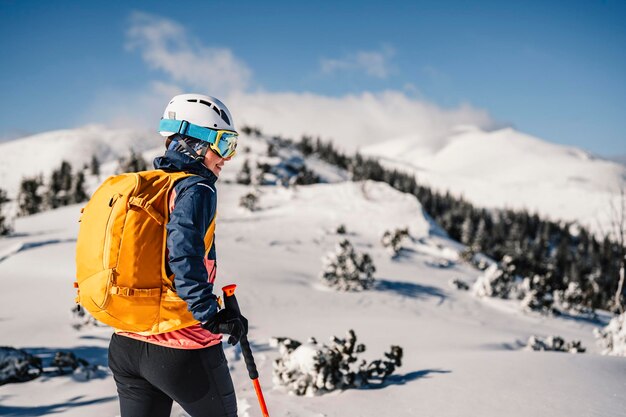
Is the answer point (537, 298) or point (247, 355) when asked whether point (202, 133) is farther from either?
point (537, 298)

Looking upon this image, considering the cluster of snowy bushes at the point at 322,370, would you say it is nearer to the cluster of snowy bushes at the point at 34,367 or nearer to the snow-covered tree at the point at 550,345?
the cluster of snowy bushes at the point at 34,367

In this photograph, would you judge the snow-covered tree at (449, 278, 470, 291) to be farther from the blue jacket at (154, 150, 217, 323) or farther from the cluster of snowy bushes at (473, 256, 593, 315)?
the blue jacket at (154, 150, 217, 323)

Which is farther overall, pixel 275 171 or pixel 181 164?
pixel 275 171

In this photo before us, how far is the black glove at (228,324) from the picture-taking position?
6.89ft

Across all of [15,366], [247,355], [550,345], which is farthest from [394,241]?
[247,355]

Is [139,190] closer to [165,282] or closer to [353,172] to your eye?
[165,282]

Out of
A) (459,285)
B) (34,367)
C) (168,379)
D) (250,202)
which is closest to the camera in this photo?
(168,379)

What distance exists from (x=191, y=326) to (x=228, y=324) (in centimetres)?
20

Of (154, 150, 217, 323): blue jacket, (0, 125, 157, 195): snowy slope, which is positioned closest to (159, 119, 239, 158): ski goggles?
(154, 150, 217, 323): blue jacket

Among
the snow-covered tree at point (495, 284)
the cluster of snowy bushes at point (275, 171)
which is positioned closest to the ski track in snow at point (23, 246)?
the snow-covered tree at point (495, 284)

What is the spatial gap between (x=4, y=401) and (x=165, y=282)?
13.3ft

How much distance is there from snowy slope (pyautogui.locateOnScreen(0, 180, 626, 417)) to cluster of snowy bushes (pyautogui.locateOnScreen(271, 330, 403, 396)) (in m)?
0.15

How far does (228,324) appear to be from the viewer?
7.08ft

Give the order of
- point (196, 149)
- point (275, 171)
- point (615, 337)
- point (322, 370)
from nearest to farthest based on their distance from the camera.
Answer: point (196, 149)
point (322, 370)
point (615, 337)
point (275, 171)
